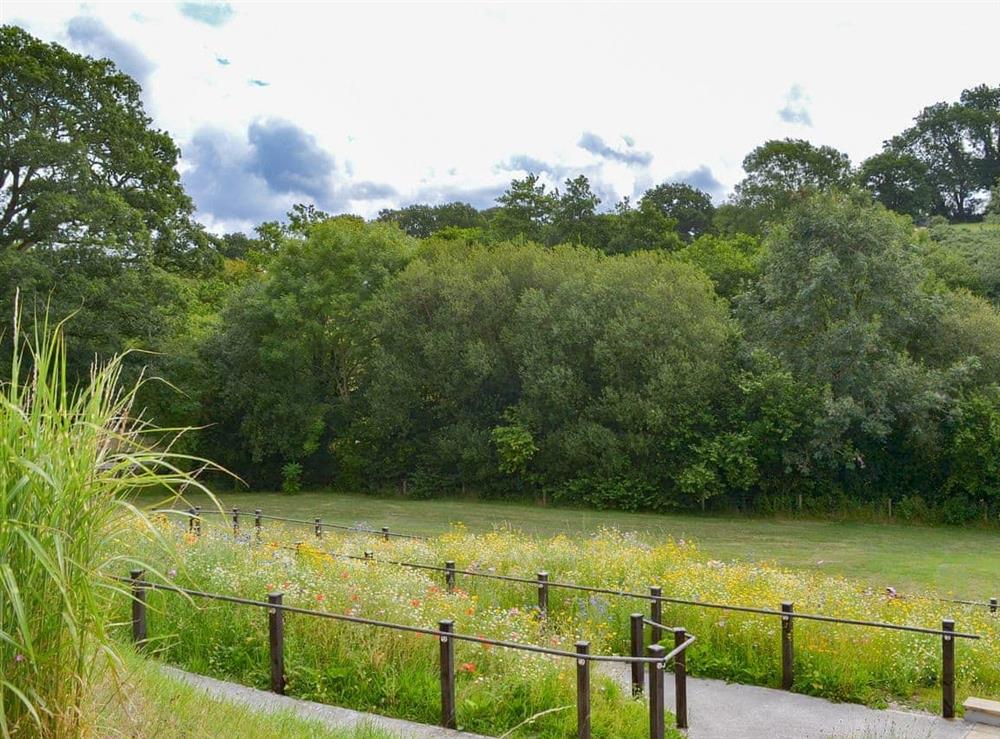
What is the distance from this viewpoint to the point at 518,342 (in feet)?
98.2

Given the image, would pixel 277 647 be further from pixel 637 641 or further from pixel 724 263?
pixel 724 263

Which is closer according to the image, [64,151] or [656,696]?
[656,696]

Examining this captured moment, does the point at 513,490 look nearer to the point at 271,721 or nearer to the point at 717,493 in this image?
the point at 717,493

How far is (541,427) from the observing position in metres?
29.4

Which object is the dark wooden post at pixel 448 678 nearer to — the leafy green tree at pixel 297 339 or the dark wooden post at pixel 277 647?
the dark wooden post at pixel 277 647

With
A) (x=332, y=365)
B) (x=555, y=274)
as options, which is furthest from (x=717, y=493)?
(x=332, y=365)

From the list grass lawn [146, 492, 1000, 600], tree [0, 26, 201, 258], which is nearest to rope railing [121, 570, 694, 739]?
grass lawn [146, 492, 1000, 600]

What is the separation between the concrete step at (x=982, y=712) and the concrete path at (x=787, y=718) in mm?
101

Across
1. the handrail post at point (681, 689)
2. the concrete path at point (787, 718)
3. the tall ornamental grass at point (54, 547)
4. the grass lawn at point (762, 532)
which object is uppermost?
the tall ornamental grass at point (54, 547)

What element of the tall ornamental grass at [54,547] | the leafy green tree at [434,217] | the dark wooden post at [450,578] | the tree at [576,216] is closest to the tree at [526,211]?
the tree at [576,216]

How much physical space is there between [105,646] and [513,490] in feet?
89.8

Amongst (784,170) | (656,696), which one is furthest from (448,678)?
(784,170)

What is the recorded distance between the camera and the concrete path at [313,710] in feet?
18.0

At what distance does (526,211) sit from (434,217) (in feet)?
62.5
